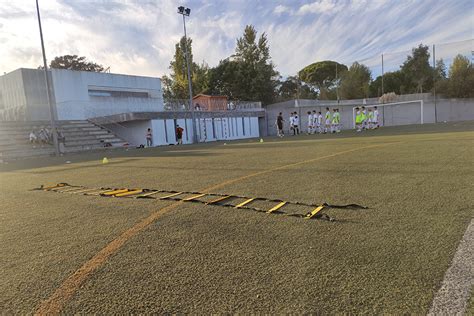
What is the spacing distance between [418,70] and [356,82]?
29.4 ft

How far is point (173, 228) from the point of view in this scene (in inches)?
150

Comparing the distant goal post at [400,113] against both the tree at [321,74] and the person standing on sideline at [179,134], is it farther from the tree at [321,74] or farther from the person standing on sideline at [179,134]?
the tree at [321,74]

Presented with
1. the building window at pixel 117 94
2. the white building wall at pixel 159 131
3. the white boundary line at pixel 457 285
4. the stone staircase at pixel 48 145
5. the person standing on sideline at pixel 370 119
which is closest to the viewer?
the white boundary line at pixel 457 285

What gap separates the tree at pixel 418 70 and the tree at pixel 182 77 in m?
29.5

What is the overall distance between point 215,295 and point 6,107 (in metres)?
37.4

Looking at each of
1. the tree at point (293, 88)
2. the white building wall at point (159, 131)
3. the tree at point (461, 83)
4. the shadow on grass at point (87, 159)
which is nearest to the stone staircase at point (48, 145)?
the white building wall at point (159, 131)

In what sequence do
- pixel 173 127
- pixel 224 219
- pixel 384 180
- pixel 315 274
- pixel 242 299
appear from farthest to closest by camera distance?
1. pixel 173 127
2. pixel 384 180
3. pixel 224 219
4. pixel 315 274
5. pixel 242 299

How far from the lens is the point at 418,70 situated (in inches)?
1839

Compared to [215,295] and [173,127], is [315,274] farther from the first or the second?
[173,127]

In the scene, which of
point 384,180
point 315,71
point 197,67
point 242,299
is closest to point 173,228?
point 242,299

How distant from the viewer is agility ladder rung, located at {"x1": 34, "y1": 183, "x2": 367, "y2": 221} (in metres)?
4.24

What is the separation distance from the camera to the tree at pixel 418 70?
148 feet

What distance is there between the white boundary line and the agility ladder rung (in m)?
1.34

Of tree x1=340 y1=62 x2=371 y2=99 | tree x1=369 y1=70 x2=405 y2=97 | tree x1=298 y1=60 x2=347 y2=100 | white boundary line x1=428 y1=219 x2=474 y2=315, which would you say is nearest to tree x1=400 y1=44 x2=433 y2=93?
tree x1=369 y1=70 x2=405 y2=97
